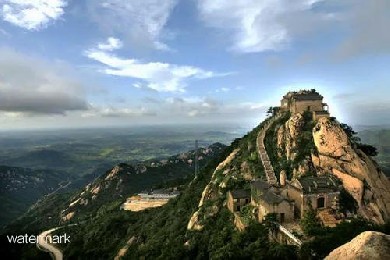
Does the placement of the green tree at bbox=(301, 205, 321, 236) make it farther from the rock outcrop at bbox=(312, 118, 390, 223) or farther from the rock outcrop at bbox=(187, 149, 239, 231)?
the rock outcrop at bbox=(187, 149, 239, 231)

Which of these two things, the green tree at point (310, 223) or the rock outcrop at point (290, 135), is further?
the rock outcrop at point (290, 135)

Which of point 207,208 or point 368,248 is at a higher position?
point 368,248

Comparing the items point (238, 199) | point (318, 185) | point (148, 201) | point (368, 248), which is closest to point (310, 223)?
point (318, 185)

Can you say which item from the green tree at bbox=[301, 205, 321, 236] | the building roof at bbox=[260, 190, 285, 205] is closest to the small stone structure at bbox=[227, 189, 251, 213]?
the building roof at bbox=[260, 190, 285, 205]

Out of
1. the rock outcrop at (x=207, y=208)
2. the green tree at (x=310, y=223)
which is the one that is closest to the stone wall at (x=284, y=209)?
the green tree at (x=310, y=223)

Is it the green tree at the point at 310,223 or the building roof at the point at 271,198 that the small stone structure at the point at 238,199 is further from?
the green tree at the point at 310,223

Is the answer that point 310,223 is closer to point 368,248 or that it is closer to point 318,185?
point 318,185

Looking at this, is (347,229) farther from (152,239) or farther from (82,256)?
(82,256)
